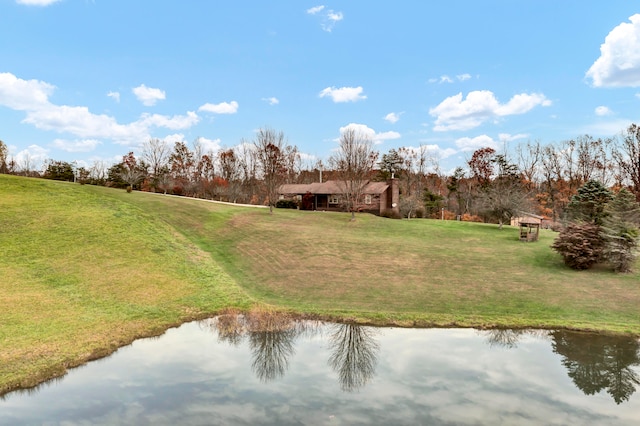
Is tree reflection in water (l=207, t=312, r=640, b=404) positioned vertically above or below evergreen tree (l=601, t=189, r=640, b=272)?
below

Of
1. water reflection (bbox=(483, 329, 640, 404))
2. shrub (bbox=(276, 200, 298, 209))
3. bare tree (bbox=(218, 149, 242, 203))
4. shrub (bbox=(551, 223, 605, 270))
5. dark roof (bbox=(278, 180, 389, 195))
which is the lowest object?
water reflection (bbox=(483, 329, 640, 404))

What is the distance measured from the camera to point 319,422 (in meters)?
9.83

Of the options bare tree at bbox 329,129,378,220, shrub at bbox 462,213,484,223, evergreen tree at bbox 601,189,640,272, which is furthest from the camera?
shrub at bbox 462,213,484,223

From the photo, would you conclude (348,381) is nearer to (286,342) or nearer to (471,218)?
(286,342)

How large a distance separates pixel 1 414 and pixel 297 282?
15.0 meters

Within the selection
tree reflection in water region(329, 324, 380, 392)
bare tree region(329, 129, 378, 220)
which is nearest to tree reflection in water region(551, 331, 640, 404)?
tree reflection in water region(329, 324, 380, 392)

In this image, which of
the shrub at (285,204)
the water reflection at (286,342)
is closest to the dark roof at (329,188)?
the shrub at (285,204)

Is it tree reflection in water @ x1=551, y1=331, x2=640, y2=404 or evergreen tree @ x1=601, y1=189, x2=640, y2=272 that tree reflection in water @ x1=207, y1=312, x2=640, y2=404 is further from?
evergreen tree @ x1=601, y1=189, x2=640, y2=272

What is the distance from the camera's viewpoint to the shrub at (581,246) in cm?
2566

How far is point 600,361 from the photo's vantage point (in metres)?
13.6

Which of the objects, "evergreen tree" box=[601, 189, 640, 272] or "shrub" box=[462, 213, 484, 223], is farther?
"shrub" box=[462, 213, 484, 223]

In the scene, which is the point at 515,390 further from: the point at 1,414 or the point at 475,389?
the point at 1,414

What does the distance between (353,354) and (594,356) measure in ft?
29.6

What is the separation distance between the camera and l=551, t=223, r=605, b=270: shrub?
25656 mm
